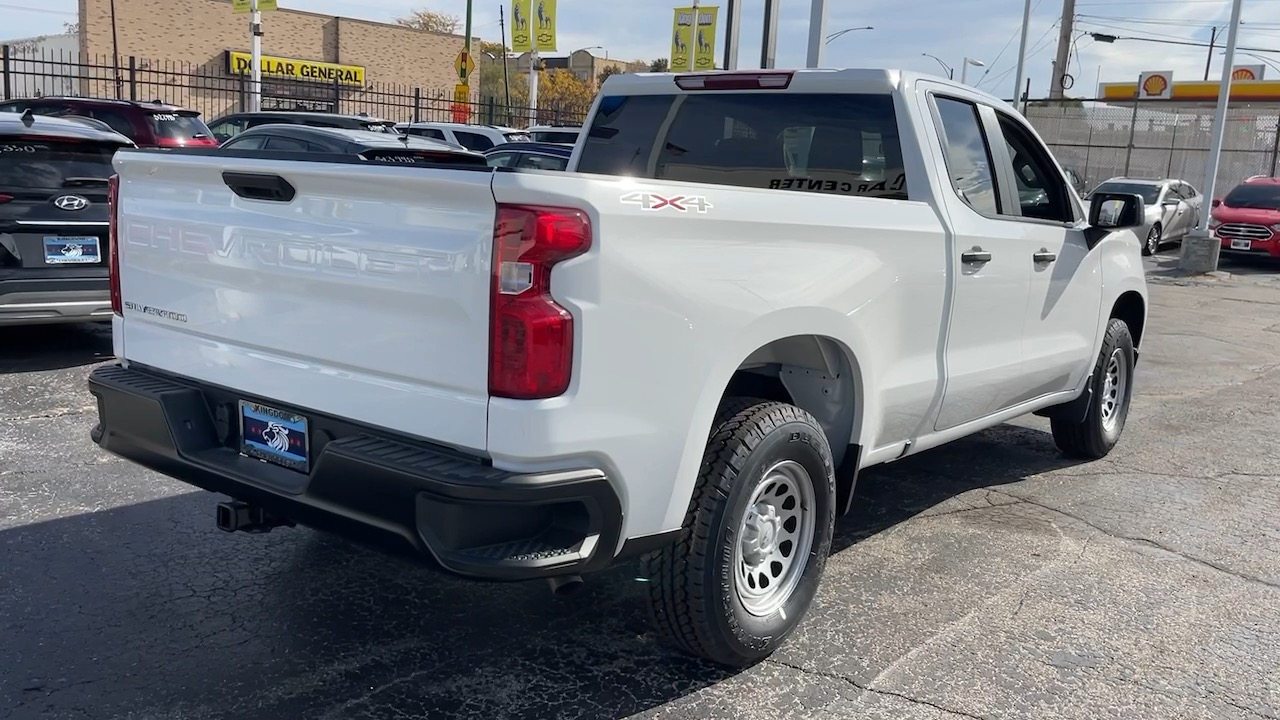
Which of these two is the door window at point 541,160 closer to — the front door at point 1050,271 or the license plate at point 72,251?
the license plate at point 72,251

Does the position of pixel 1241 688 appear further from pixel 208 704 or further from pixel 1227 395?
pixel 1227 395

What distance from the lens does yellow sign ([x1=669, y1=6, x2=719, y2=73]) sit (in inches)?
848

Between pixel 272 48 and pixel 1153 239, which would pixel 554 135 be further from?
pixel 272 48

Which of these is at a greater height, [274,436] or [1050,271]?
[1050,271]

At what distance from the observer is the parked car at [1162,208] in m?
21.3

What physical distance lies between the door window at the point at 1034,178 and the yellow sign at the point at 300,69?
44.5 m

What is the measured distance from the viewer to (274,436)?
328 cm

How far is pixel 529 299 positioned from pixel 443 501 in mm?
552

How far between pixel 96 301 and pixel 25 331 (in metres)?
1.80

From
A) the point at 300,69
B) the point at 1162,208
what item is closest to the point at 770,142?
the point at 1162,208

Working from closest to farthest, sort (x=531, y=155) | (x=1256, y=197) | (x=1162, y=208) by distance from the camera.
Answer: (x=531, y=155) → (x=1256, y=197) → (x=1162, y=208)

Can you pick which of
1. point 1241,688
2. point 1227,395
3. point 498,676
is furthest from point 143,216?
point 1227,395

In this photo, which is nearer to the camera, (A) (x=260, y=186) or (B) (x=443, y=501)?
(B) (x=443, y=501)

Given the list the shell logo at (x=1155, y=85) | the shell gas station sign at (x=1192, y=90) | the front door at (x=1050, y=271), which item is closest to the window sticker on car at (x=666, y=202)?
the front door at (x=1050, y=271)
